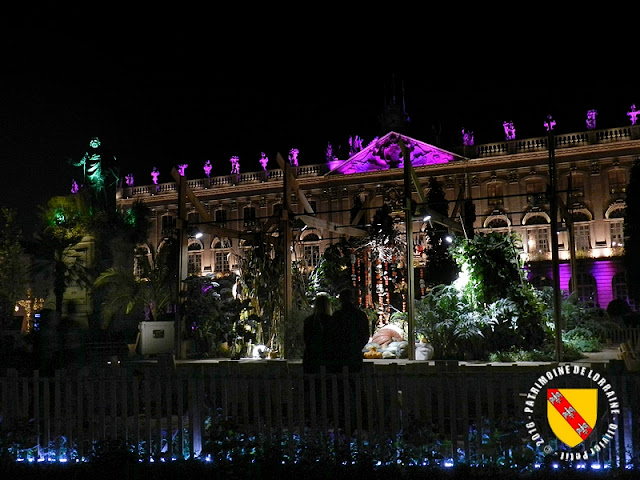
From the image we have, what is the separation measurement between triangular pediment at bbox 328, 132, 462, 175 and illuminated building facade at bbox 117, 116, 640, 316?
72 mm

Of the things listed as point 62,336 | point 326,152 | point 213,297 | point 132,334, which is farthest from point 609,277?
point 62,336

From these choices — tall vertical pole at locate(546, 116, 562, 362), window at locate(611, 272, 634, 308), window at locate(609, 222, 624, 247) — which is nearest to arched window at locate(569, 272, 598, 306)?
window at locate(611, 272, 634, 308)

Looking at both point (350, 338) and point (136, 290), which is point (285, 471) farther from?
point (136, 290)

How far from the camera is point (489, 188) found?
155ft

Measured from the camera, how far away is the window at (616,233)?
43938 mm

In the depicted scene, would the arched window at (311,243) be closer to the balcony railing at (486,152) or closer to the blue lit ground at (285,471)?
the balcony railing at (486,152)

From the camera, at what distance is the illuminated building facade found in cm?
4375

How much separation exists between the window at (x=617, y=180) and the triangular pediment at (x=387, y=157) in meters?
9.74

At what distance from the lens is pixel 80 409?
742cm

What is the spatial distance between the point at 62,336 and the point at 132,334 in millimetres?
12520

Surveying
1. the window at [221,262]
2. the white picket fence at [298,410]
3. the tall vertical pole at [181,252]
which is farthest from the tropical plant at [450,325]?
the window at [221,262]

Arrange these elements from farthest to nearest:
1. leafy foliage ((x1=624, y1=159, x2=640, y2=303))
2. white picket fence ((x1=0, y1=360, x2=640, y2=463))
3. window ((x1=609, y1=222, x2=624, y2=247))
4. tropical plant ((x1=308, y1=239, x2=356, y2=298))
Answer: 1. window ((x1=609, y1=222, x2=624, y2=247))
2. leafy foliage ((x1=624, y1=159, x2=640, y2=303))
3. tropical plant ((x1=308, y1=239, x2=356, y2=298))
4. white picket fence ((x1=0, y1=360, x2=640, y2=463))

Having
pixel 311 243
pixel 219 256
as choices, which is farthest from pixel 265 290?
pixel 219 256

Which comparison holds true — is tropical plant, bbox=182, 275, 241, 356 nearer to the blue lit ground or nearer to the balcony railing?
the blue lit ground
